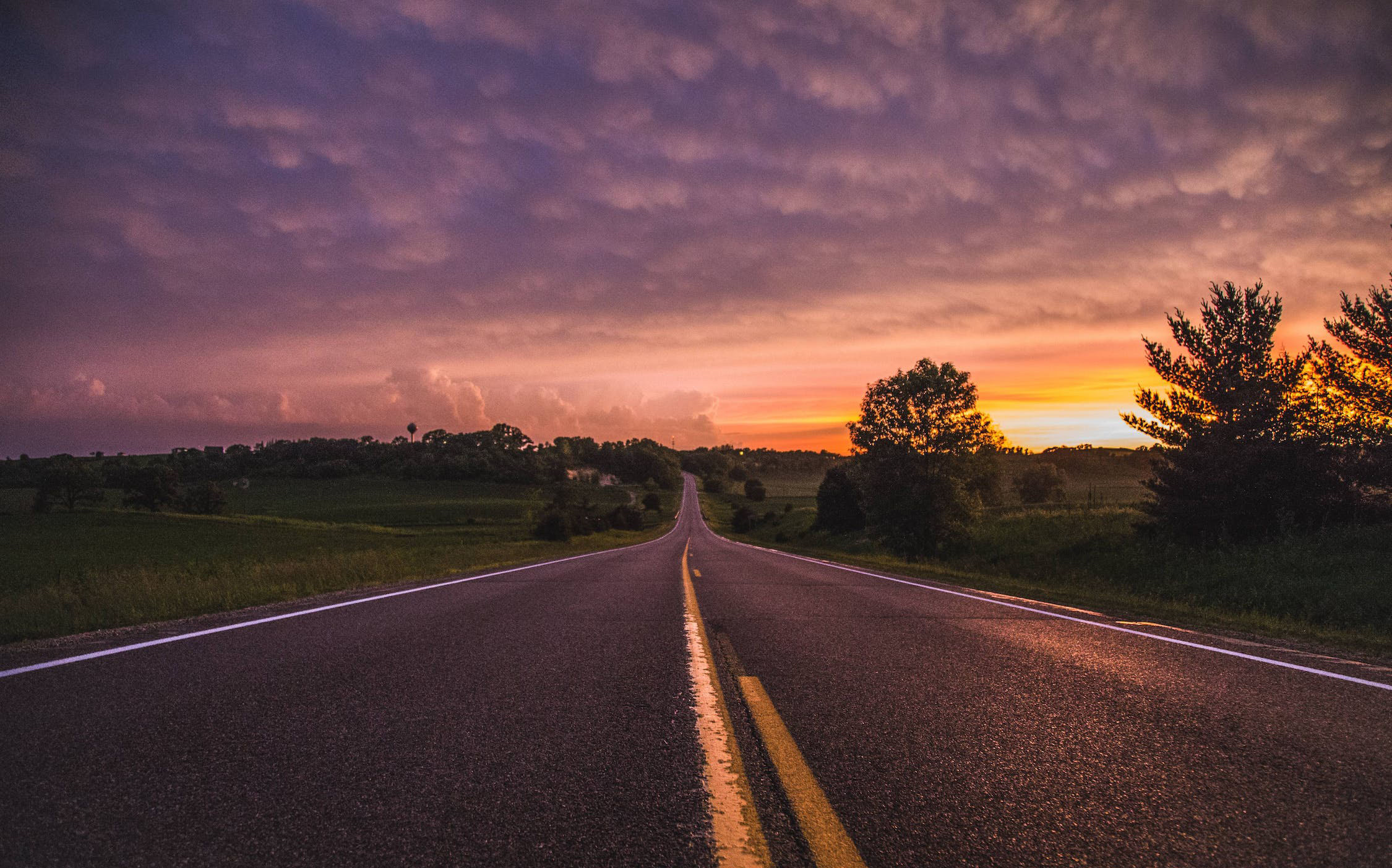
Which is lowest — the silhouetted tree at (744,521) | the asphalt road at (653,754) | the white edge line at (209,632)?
the silhouetted tree at (744,521)

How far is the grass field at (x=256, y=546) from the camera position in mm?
8609

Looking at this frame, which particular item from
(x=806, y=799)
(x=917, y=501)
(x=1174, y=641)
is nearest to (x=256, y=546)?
(x=917, y=501)

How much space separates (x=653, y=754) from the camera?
3105 mm

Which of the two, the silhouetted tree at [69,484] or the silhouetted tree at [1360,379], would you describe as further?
the silhouetted tree at [69,484]

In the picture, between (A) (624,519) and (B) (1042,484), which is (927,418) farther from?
(A) (624,519)

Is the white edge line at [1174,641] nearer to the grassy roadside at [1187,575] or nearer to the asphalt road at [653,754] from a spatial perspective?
the asphalt road at [653,754]

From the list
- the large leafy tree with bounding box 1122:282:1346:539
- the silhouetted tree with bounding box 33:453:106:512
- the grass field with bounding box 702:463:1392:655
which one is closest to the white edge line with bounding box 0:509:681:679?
the grass field with bounding box 702:463:1392:655

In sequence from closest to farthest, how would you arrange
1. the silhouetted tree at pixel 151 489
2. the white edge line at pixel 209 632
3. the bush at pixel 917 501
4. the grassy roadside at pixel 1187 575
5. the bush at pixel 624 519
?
the white edge line at pixel 209 632, the grassy roadside at pixel 1187 575, the bush at pixel 917 501, the silhouetted tree at pixel 151 489, the bush at pixel 624 519

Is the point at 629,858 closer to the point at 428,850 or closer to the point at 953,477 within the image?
the point at 428,850

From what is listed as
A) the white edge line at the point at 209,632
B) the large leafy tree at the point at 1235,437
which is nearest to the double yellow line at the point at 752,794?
the white edge line at the point at 209,632

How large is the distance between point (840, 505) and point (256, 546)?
45225mm

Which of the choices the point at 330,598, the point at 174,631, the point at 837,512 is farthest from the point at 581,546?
the point at 174,631

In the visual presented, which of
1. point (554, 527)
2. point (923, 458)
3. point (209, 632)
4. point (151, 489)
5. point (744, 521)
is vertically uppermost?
A: point (923, 458)

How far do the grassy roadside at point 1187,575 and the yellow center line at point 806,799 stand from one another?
25.8ft
